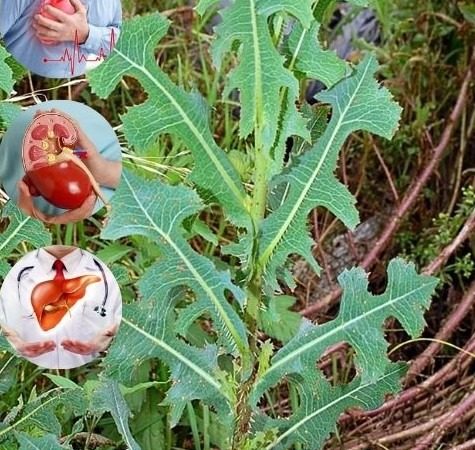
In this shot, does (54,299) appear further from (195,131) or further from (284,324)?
(284,324)

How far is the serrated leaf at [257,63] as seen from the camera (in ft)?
1.80

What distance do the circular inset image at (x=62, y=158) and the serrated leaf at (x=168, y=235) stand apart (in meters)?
0.01

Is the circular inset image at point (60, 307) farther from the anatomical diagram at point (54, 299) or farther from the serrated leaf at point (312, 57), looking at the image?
the serrated leaf at point (312, 57)

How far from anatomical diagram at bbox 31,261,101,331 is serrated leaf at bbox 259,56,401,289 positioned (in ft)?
0.39

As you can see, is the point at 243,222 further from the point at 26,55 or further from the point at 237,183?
the point at 26,55

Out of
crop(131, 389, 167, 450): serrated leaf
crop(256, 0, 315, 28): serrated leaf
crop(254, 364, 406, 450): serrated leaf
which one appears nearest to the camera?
crop(256, 0, 315, 28): serrated leaf

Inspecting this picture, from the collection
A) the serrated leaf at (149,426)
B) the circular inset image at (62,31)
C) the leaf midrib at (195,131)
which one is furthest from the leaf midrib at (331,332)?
the serrated leaf at (149,426)

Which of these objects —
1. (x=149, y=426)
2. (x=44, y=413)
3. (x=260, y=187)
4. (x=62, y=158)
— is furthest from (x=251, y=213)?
(x=149, y=426)

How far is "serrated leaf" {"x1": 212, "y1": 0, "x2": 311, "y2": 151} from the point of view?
1.80ft

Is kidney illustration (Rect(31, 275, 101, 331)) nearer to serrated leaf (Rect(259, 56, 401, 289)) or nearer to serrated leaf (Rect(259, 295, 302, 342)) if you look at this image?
serrated leaf (Rect(259, 56, 401, 289))

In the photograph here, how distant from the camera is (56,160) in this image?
0.59m

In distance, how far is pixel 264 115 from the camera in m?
0.57

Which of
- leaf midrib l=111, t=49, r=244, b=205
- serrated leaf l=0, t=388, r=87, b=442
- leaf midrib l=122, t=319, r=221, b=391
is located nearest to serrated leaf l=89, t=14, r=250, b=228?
leaf midrib l=111, t=49, r=244, b=205

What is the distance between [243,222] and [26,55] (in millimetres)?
175
